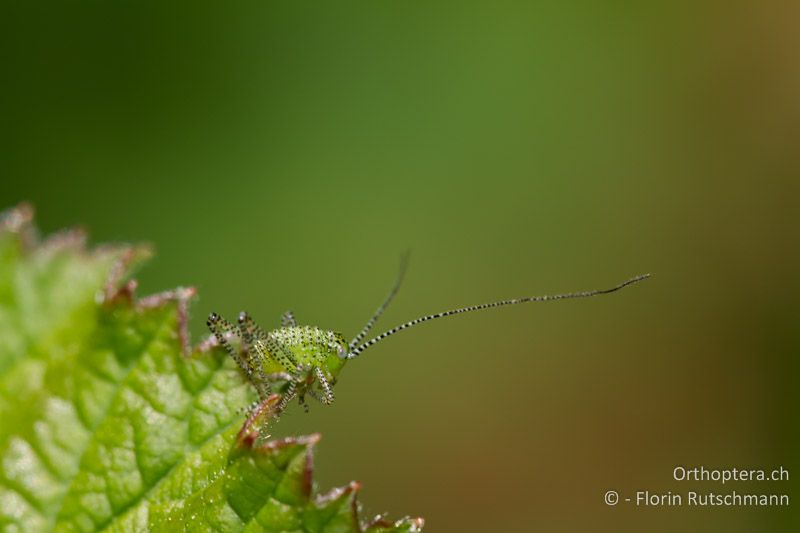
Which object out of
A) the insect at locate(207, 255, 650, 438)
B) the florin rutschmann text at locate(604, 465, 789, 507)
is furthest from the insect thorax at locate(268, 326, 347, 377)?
the florin rutschmann text at locate(604, 465, 789, 507)

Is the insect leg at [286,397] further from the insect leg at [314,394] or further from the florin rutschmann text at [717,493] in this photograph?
the florin rutschmann text at [717,493]

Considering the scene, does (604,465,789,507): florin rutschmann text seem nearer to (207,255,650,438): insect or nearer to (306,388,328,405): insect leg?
(207,255,650,438): insect

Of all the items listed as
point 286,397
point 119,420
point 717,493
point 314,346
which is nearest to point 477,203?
point 717,493

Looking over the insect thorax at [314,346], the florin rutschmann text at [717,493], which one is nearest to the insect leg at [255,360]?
the insect thorax at [314,346]

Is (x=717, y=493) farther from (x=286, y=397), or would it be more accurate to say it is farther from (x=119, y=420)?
(x=119, y=420)

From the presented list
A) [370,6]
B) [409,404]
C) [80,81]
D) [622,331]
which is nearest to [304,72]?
[370,6]

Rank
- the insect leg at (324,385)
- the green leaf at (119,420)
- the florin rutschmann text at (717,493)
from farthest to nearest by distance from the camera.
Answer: the florin rutschmann text at (717,493) < the insect leg at (324,385) < the green leaf at (119,420)
